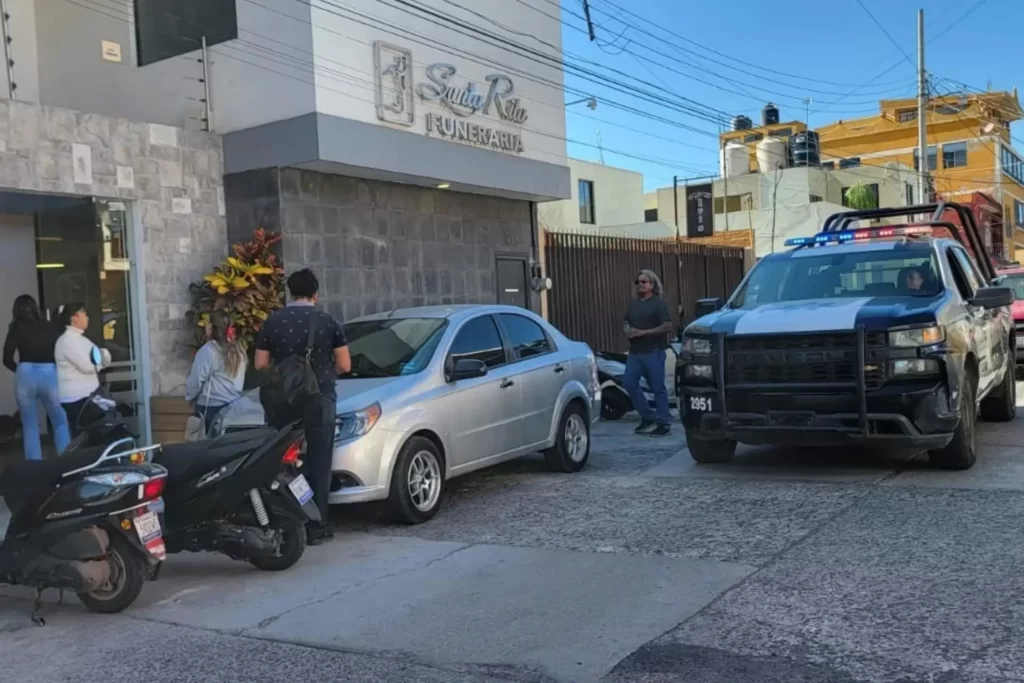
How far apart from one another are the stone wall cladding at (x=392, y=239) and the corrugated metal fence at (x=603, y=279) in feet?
3.84

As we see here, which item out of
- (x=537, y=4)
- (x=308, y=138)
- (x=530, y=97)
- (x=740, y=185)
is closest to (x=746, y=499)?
(x=308, y=138)

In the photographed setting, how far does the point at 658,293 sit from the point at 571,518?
433 centimetres

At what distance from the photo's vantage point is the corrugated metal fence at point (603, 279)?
1536 centimetres

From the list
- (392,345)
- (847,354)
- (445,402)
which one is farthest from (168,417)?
(847,354)

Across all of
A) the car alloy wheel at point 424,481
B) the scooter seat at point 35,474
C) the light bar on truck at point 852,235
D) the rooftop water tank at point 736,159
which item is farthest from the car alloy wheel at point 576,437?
the rooftop water tank at point 736,159

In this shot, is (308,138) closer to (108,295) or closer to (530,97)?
(108,295)

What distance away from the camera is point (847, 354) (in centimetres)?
711

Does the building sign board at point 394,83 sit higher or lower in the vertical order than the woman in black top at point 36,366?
higher

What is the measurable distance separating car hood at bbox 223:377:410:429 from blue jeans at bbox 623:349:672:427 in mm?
4045

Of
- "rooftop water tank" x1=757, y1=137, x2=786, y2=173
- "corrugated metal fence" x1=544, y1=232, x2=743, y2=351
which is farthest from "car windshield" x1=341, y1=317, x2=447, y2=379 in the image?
"rooftop water tank" x1=757, y1=137, x2=786, y2=173

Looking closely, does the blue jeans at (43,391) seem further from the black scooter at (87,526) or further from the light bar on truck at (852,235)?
the light bar on truck at (852,235)

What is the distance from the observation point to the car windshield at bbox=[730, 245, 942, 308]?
314 inches

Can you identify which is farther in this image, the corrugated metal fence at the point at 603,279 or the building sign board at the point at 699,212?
the building sign board at the point at 699,212

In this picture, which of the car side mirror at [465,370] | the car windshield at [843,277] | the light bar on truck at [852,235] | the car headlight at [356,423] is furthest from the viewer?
the light bar on truck at [852,235]
